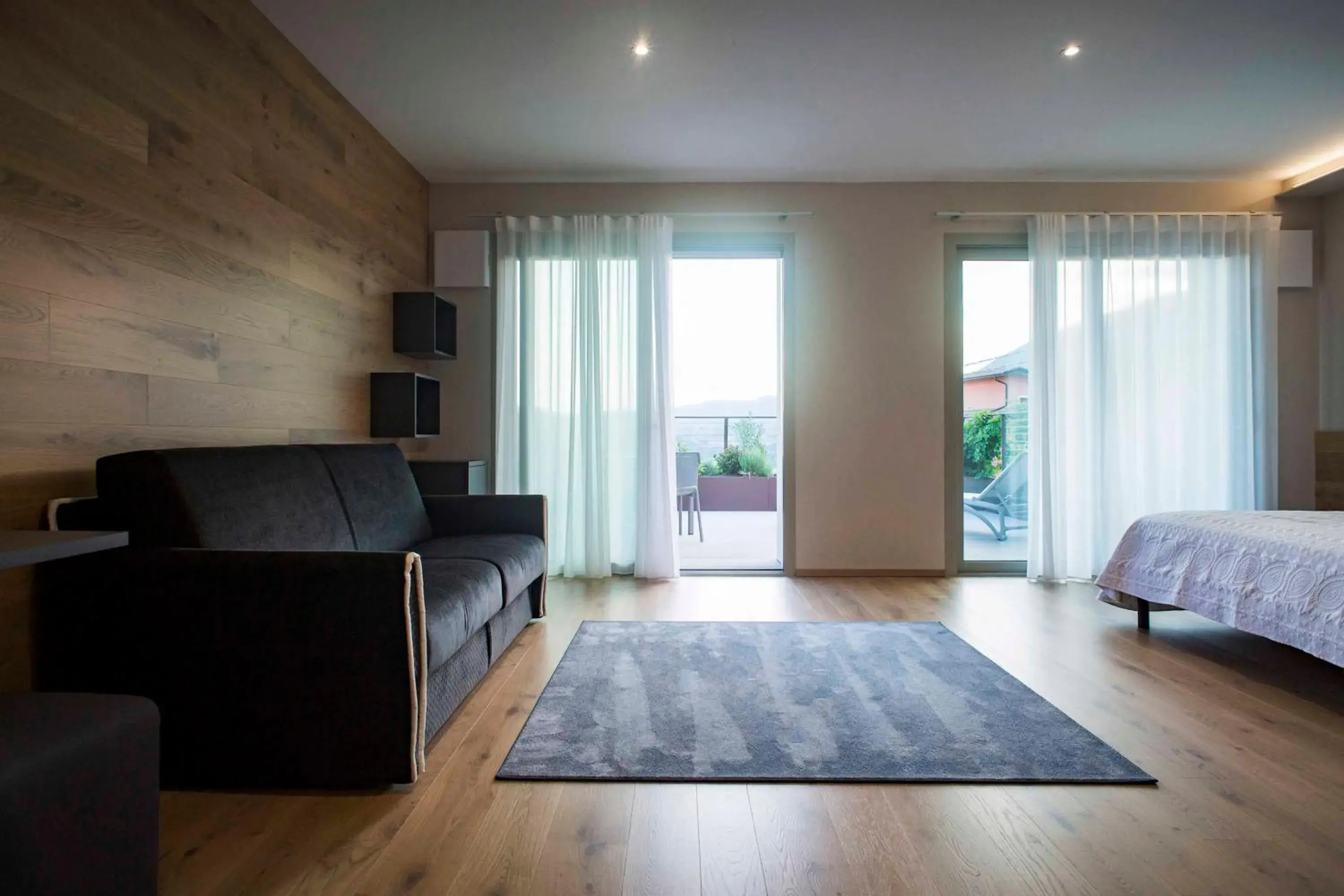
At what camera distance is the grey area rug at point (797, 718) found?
1.93 metres

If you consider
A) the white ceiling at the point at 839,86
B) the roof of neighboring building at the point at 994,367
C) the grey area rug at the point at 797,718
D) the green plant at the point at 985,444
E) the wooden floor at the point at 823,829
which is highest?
the white ceiling at the point at 839,86

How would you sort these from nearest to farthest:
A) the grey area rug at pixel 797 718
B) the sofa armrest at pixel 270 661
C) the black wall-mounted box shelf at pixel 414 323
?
the sofa armrest at pixel 270 661, the grey area rug at pixel 797 718, the black wall-mounted box shelf at pixel 414 323

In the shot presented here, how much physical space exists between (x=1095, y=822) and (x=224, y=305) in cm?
316

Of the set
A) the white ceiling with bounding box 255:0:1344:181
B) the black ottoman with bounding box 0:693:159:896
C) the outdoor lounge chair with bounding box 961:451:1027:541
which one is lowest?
the black ottoman with bounding box 0:693:159:896

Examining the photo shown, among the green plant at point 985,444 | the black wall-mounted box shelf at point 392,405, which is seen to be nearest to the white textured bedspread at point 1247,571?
the green plant at point 985,444

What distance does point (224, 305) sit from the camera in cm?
261

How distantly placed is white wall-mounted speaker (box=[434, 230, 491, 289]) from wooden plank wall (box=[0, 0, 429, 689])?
100 centimetres

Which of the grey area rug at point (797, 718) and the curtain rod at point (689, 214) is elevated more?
the curtain rod at point (689, 214)

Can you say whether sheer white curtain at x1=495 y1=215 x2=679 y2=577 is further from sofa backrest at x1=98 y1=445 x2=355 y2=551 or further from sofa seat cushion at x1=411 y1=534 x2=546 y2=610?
sofa backrest at x1=98 y1=445 x2=355 y2=551

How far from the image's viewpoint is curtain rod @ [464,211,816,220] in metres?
4.62

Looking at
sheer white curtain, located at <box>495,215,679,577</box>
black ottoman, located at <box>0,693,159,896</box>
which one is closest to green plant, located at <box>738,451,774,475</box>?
sheer white curtain, located at <box>495,215,679,577</box>

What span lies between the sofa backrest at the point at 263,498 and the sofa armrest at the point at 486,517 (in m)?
0.21

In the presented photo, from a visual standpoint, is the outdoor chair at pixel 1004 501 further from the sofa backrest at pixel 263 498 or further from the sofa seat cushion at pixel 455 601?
the sofa backrest at pixel 263 498

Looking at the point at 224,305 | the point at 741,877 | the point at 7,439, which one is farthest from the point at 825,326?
the point at 7,439
